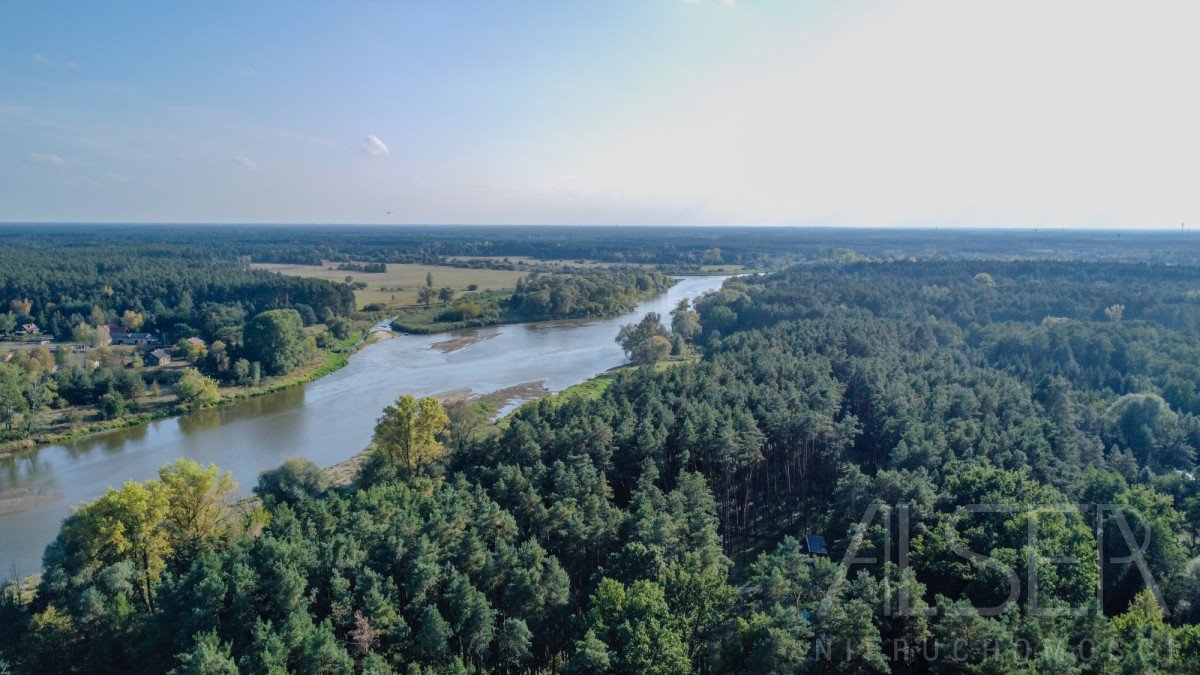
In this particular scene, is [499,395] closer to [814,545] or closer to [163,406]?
[163,406]

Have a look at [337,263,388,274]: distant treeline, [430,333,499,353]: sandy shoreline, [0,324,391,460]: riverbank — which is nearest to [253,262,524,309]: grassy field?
[337,263,388,274]: distant treeline

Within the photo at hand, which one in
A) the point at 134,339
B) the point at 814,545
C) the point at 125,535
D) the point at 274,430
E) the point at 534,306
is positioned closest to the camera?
the point at 125,535

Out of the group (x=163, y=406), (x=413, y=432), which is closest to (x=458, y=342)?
(x=163, y=406)

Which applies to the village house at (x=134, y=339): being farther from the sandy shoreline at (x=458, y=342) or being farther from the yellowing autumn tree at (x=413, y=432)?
the yellowing autumn tree at (x=413, y=432)

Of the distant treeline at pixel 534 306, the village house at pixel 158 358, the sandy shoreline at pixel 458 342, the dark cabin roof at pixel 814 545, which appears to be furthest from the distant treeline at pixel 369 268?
the dark cabin roof at pixel 814 545

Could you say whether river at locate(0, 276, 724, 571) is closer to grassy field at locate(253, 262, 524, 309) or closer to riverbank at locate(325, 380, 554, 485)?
riverbank at locate(325, 380, 554, 485)
